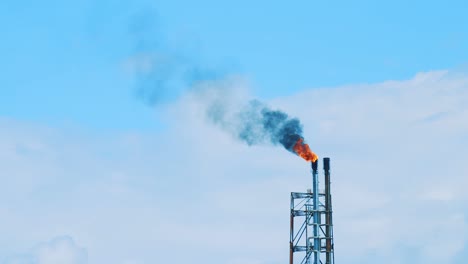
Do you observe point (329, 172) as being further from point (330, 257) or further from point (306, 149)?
point (330, 257)

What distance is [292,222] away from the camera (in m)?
70.9

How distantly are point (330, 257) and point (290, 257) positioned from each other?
3676mm

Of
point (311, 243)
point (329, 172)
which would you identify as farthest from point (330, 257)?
point (329, 172)

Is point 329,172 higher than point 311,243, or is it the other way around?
point 329,172

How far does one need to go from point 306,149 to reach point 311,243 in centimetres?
860

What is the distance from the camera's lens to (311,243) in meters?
70.6

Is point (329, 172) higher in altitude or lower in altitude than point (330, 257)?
higher

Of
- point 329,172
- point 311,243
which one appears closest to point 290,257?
point 311,243

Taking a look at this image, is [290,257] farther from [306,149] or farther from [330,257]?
[306,149]

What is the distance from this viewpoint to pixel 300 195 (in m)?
71.2

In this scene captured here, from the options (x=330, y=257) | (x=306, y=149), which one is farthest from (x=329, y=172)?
(x=330, y=257)

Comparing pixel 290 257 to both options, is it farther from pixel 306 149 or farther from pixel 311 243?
pixel 306 149

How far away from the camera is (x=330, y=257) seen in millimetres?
Answer: 70688

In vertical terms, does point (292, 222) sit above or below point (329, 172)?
below
